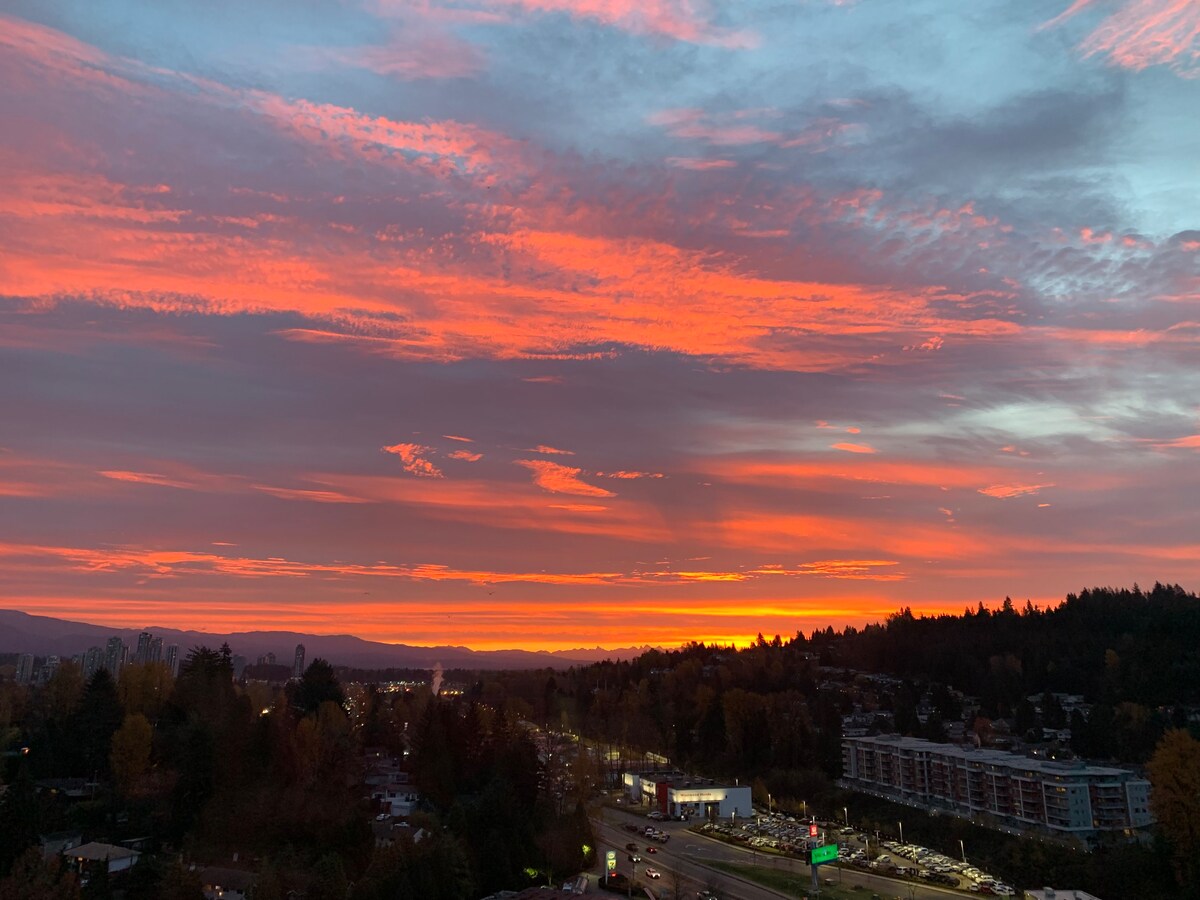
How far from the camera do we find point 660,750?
94.5 m

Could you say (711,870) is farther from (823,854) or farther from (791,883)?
(823,854)

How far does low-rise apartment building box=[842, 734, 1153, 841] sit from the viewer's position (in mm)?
51344

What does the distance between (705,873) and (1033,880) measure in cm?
1604

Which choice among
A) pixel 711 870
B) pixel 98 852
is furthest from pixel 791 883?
pixel 98 852

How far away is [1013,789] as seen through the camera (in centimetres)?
5562

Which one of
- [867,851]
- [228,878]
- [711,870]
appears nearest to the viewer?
[228,878]

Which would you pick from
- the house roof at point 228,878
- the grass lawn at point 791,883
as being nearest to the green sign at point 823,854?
the grass lawn at point 791,883

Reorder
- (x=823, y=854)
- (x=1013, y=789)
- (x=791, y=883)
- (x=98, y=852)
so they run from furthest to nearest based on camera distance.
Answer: (x=1013, y=789), (x=791, y=883), (x=823, y=854), (x=98, y=852)

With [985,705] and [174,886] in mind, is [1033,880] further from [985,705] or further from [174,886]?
[985,705]

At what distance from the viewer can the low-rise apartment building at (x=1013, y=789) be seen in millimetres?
51344

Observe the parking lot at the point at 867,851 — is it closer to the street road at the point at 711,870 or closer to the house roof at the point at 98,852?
the street road at the point at 711,870

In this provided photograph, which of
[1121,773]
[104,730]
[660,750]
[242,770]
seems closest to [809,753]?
[660,750]

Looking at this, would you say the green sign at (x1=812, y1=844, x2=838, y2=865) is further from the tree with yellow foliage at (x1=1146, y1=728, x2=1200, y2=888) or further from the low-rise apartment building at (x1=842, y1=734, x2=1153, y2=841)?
the low-rise apartment building at (x1=842, y1=734, x2=1153, y2=841)

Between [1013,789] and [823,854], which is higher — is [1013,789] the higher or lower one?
the higher one
